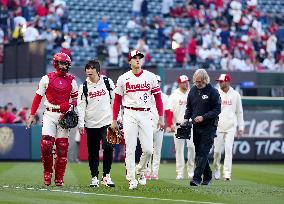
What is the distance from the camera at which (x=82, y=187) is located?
50.2 ft

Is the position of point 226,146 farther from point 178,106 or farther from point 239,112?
point 178,106

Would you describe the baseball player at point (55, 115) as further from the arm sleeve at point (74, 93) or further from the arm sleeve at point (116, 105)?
the arm sleeve at point (116, 105)

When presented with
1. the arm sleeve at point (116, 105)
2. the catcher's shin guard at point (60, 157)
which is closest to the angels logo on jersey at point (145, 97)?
the arm sleeve at point (116, 105)

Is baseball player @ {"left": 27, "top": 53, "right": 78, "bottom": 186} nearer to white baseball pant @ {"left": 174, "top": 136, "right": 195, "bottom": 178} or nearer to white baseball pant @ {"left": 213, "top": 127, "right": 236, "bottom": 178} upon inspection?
white baseball pant @ {"left": 174, "top": 136, "right": 195, "bottom": 178}

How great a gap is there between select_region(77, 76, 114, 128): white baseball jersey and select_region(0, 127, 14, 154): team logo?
11.9 meters

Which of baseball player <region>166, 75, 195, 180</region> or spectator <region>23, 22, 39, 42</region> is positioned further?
spectator <region>23, 22, 39, 42</region>

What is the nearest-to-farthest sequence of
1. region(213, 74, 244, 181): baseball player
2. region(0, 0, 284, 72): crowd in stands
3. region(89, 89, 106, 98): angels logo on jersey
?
1. region(89, 89, 106, 98): angels logo on jersey
2. region(213, 74, 244, 181): baseball player
3. region(0, 0, 284, 72): crowd in stands

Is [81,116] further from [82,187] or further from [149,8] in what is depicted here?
[149,8]

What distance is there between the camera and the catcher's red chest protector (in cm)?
1559

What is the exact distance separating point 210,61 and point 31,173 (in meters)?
17.4

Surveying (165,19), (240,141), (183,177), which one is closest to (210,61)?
(165,19)

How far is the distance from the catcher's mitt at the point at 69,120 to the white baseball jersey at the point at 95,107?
25 centimetres

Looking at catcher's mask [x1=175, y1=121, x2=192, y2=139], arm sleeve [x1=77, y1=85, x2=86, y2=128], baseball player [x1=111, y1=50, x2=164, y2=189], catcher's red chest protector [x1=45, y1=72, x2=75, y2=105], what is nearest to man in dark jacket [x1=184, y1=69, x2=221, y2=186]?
catcher's mask [x1=175, y1=121, x2=192, y2=139]

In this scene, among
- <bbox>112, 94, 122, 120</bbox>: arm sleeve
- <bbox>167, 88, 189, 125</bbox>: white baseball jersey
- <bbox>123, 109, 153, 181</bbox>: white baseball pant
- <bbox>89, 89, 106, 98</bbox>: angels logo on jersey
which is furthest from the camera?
<bbox>167, 88, 189, 125</bbox>: white baseball jersey
